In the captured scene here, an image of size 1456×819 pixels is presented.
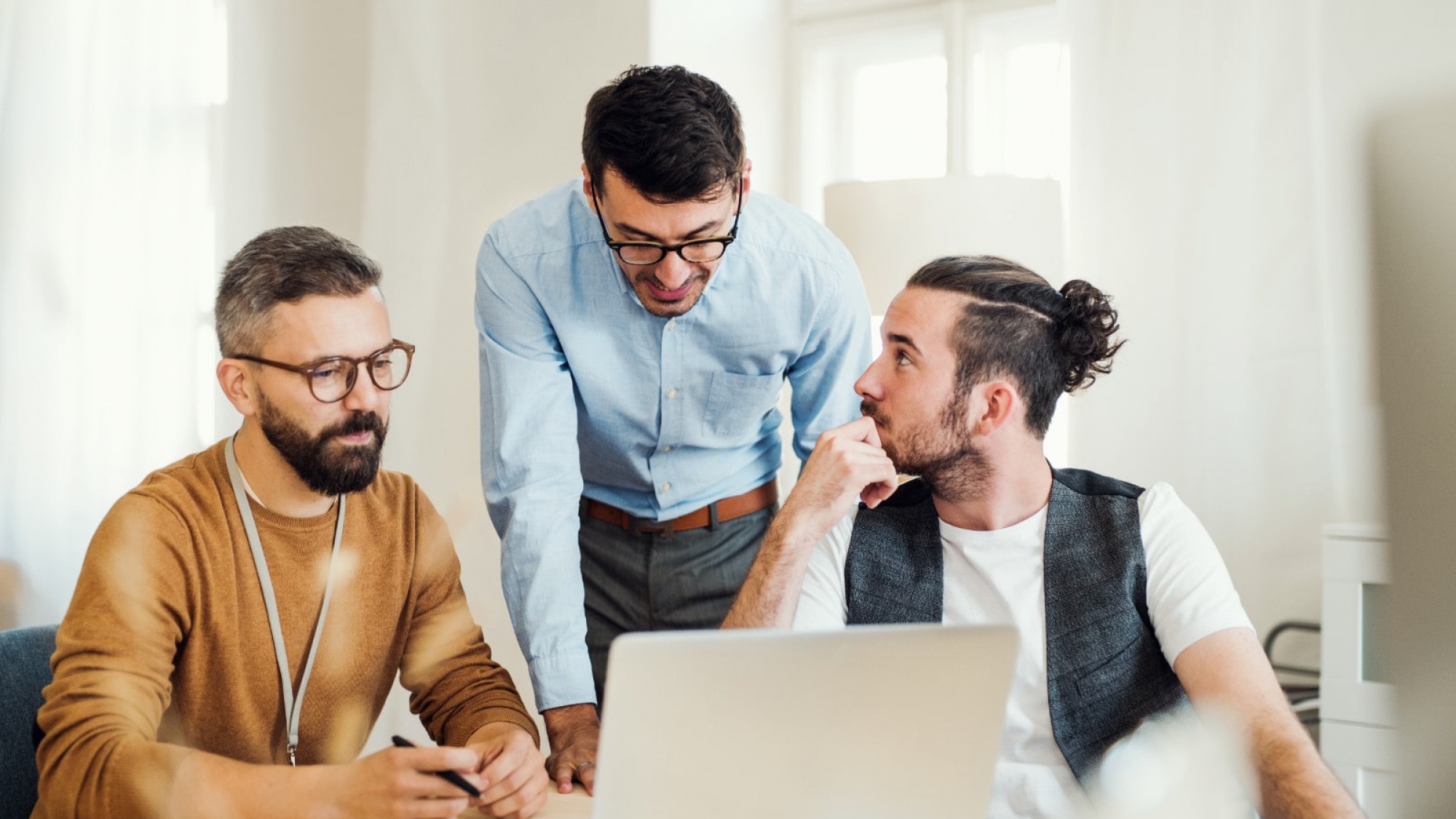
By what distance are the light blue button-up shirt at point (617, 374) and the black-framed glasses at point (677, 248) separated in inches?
5.3

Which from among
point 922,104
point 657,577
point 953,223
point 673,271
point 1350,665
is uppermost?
point 922,104

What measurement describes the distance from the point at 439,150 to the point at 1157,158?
1171 mm

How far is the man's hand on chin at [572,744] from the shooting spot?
1.08 m

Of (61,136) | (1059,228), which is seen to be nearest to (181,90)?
(61,136)

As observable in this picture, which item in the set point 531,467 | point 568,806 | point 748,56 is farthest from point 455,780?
point 748,56

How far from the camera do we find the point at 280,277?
1.16 metres

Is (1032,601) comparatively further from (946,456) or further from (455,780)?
(455,780)

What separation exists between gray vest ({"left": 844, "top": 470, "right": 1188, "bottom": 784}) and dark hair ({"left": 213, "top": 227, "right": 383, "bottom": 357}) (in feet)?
2.01

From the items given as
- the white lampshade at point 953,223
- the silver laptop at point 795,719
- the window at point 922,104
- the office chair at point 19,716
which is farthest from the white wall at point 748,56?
the silver laptop at point 795,719

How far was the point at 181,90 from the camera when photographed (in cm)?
175

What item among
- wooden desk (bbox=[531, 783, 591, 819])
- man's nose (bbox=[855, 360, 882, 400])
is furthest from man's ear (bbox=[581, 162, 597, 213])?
wooden desk (bbox=[531, 783, 591, 819])

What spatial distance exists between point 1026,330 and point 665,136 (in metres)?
0.45

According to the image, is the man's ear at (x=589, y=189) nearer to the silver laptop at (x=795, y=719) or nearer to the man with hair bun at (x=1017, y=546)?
the man with hair bun at (x=1017, y=546)

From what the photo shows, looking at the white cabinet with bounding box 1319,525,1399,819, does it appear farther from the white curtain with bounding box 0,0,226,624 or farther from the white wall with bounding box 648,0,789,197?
the white curtain with bounding box 0,0,226,624
